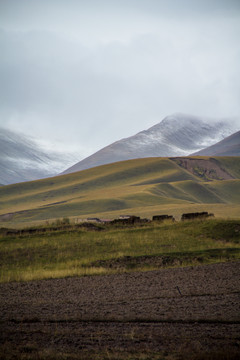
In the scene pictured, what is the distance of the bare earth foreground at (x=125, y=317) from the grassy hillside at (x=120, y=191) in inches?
2609

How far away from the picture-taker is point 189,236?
79.4ft

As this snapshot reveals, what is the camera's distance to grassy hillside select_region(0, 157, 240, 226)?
352 feet

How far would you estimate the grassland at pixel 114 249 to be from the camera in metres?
17.2

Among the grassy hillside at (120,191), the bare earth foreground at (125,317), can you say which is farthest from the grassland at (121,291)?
the grassy hillside at (120,191)

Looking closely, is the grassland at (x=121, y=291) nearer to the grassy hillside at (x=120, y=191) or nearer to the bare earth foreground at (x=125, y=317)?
the bare earth foreground at (x=125, y=317)

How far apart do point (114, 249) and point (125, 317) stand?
1256cm

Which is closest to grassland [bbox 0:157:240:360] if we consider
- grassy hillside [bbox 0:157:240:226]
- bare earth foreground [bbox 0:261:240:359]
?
bare earth foreground [bbox 0:261:240:359]

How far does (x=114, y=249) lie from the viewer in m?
21.6

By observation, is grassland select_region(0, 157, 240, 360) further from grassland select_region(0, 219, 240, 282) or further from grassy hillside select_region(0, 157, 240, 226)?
grassy hillside select_region(0, 157, 240, 226)

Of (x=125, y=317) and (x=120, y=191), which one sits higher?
(x=120, y=191)

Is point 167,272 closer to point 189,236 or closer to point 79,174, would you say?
point 189,236

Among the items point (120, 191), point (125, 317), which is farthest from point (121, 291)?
point (120, 191)

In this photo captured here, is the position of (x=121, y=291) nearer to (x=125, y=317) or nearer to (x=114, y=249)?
(x=125, y=317)

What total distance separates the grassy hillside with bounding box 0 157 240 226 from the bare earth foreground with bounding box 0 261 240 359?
217 ft
